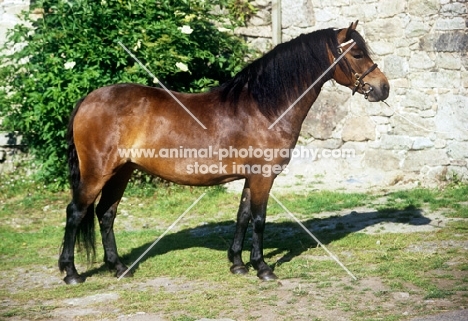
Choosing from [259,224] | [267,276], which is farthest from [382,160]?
[267,276]

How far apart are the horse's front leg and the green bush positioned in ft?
11.5

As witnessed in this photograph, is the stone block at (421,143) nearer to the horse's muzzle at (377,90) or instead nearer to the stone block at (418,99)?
the stone block at (418,99)

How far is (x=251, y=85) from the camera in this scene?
6.53 metres

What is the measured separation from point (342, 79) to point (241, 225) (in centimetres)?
163

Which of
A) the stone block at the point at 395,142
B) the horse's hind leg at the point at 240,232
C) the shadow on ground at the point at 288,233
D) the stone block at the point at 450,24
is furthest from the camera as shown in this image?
the stone block at the point at 395,142

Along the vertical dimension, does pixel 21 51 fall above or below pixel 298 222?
above

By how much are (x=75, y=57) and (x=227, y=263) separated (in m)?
3.99

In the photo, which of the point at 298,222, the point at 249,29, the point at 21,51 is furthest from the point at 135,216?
the point at 249,29

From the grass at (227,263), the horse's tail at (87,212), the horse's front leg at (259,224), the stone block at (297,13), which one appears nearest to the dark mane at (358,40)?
the horse's front leg at (259,224)

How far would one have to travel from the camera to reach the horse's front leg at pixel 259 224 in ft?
21.0

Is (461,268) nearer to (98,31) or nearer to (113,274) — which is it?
(113,274)

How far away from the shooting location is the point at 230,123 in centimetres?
648

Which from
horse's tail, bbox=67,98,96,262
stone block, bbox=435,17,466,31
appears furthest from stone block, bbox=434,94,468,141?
horse's tail, bbox=67,98,96,262

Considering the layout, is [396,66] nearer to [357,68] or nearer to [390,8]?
[390,8]
